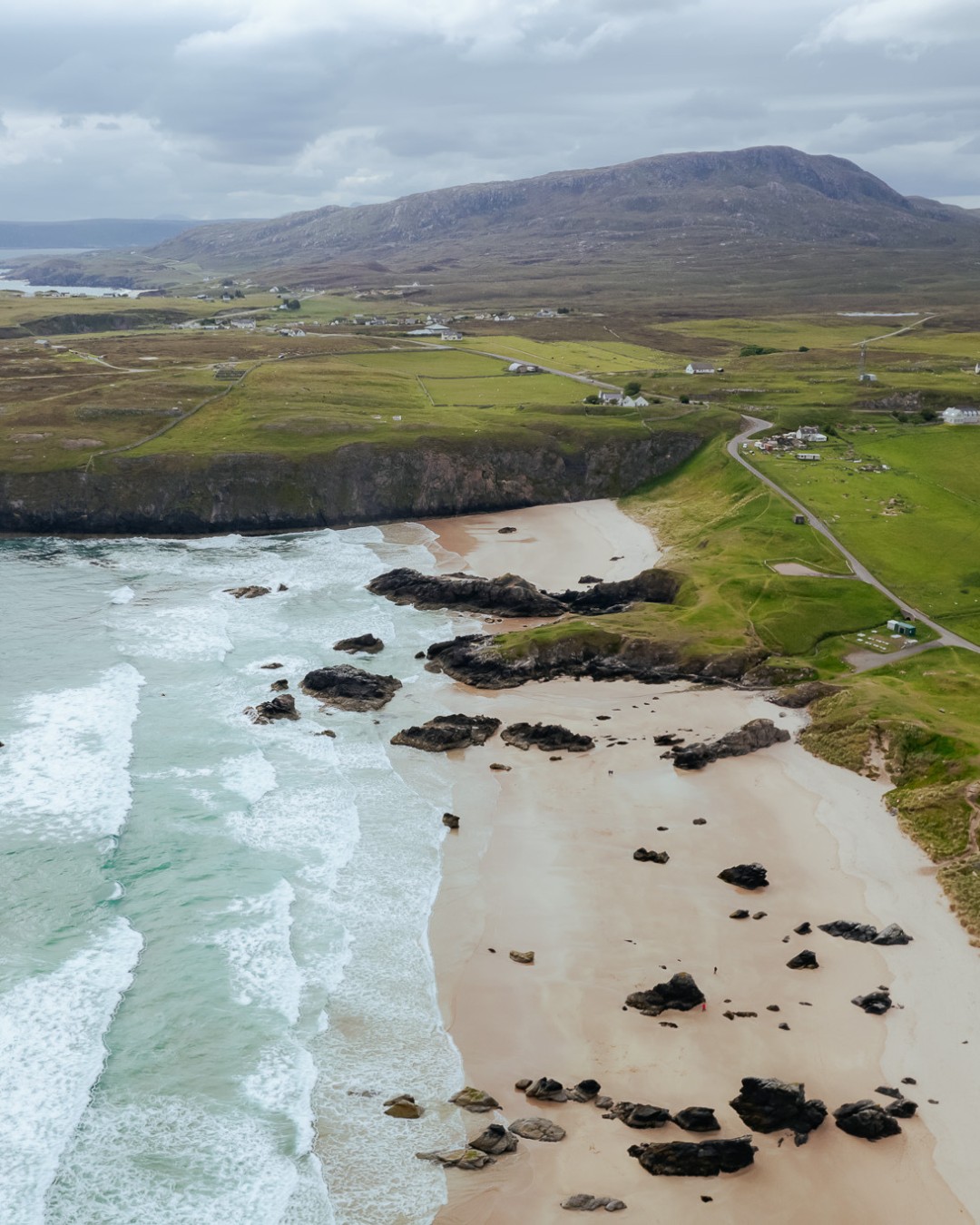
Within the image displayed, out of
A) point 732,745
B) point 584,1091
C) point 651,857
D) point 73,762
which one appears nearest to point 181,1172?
point 584,1091

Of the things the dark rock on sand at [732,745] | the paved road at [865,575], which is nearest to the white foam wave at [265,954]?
the dark rock on sand at [732,745]

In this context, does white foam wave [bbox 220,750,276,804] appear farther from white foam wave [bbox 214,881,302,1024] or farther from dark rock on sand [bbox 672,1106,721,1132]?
dark rock on sand [bbox 672,1106,721,1132]

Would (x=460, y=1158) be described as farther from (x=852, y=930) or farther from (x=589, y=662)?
(x=589, y=662)

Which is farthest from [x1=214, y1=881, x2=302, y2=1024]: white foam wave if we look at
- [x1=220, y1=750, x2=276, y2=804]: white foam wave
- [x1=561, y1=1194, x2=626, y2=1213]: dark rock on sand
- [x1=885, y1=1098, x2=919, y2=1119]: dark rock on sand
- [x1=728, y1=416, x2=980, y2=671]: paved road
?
[x1=728, y1=416, x2=980, y2=671]: paved road

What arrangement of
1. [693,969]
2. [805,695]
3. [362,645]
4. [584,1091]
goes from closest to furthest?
[584,1091], [693,969], [805,695], [362,645]

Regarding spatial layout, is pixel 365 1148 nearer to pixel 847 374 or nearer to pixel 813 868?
pixel 813 868

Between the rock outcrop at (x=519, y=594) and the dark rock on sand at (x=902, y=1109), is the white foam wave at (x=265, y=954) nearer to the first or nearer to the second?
the dark rock on sand at (x=902, y=1109)
